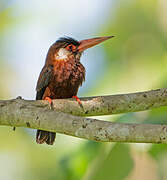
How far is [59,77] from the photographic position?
13.7 feet

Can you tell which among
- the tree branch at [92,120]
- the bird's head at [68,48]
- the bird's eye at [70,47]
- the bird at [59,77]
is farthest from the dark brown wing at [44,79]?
the tree branch at [92,120]

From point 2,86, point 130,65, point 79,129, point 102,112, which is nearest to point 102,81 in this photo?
point 130,65

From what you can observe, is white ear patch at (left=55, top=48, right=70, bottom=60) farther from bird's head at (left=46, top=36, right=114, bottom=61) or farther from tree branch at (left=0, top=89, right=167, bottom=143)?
tree branch at (left=0, top=89, right=167, bottom=143)

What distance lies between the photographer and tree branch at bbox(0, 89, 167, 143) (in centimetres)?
227

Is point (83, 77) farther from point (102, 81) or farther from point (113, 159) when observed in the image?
point (113, 159)

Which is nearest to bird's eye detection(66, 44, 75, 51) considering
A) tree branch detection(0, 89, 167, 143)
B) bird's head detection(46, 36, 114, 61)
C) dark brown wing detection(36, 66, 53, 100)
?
bird's head detection(46, 36, 114, 61)

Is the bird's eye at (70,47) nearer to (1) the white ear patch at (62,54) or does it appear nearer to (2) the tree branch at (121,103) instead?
(1) the white ear patch at (62,54)

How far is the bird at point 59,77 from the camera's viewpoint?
4.18 m

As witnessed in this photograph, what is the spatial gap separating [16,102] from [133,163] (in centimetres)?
105

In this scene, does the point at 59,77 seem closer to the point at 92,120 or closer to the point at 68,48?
the point at 68,48

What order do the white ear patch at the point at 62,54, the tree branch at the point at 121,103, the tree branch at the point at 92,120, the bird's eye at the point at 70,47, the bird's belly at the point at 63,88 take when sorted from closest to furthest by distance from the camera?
the tree branch at the point at 92,120
the tree branch at the point at 121,103
the bird's belly at the point at 63,88
the white ear patch at the point at 62,54
the bird's eye at the point at 70,47

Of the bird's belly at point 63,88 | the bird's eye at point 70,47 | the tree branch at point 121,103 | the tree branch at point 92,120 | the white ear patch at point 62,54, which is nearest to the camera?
the tree branch at point 92,120

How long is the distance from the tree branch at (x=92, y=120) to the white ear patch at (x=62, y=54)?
1.12 metres

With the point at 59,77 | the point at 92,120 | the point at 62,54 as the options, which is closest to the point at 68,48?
the point at 62,54
